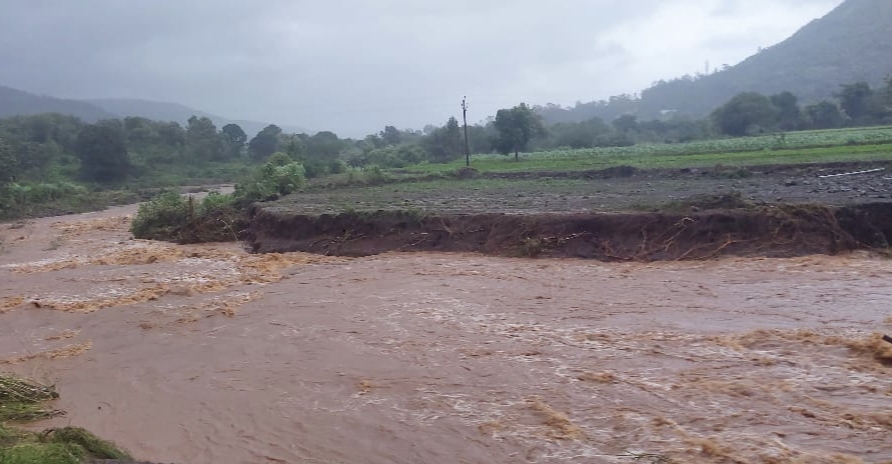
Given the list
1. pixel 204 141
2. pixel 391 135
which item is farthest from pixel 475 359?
pixel 391 135

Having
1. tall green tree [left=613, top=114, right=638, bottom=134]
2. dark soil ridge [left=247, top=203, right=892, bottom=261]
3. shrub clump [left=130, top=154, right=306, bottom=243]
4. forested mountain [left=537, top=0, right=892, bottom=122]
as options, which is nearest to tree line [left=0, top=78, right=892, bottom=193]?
tall green tree [left=613, top=114, right=638, bottom=134]

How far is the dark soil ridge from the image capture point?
1404cm

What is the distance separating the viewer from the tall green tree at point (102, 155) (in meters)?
43.6

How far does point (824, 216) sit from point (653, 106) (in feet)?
350

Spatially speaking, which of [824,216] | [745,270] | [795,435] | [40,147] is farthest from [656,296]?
[40,147]

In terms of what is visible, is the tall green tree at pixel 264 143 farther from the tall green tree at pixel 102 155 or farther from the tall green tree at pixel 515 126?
the tall green tree at pixel 515 126

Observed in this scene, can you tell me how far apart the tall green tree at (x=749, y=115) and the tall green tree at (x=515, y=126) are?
15569mm

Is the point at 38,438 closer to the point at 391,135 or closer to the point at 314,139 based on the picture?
the point at 314,139

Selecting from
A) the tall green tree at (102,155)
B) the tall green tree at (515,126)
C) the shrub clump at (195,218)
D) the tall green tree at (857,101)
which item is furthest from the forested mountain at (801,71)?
the shrub clump at (195,218)

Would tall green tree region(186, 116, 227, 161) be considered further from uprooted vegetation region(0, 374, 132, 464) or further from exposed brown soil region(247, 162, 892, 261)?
uprooted vegetation region(0, 374, 132, 464)

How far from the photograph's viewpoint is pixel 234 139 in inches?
2298

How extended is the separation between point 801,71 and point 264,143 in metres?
62.5

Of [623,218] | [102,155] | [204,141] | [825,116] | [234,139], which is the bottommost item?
[623,218]

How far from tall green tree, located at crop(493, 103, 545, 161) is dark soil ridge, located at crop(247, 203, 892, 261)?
23.8m
